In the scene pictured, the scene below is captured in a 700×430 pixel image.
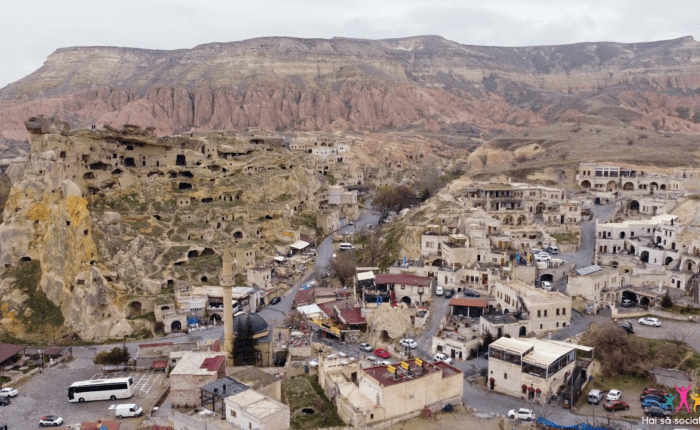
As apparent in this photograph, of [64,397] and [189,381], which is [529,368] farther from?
[64,397]

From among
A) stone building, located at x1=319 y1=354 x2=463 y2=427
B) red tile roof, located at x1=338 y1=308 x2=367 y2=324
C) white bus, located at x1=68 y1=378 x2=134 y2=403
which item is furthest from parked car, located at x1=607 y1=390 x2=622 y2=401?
white bus, located at x1=68 y1=378 x2=134 y2=403

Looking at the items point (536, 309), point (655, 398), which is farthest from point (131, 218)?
point (655, 398)

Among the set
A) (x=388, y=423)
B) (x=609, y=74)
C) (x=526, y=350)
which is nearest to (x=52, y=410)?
(x=388, y=423)

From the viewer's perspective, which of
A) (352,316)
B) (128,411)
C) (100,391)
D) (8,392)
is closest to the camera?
(128,411)

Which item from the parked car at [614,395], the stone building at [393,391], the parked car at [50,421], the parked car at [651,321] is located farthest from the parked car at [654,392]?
the parked car at [50,421]

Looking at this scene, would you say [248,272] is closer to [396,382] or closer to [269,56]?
[396,382]

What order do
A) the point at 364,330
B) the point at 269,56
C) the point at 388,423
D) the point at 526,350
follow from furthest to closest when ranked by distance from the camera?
the point at 269,56, the point at 364,330, the point at 526,350, the point at 388,423
